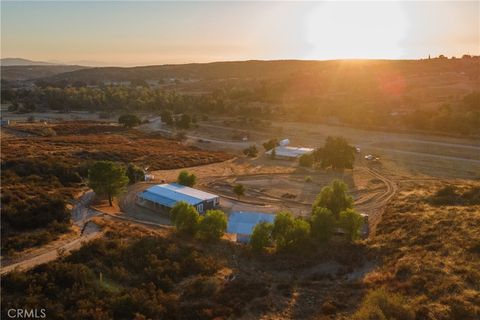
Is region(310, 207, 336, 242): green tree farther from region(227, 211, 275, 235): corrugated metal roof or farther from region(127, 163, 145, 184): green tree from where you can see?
region(127, 163, 145, 184): green tree

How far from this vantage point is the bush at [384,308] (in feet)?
62.1

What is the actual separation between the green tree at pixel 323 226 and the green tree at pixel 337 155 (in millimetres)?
28004

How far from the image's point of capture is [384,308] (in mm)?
19547

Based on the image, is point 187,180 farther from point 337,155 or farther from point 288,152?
point 288,152

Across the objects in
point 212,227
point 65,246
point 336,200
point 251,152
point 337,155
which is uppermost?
point 337,155

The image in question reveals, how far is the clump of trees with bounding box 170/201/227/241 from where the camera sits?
30000 millimetres

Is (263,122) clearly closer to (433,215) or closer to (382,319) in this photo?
(433,215)

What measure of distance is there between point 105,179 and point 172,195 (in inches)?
258

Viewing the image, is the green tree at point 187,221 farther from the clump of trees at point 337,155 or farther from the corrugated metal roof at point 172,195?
the clump of trees at point 337,155

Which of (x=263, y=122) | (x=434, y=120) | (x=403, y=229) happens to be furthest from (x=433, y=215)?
(x=263, y=122)
